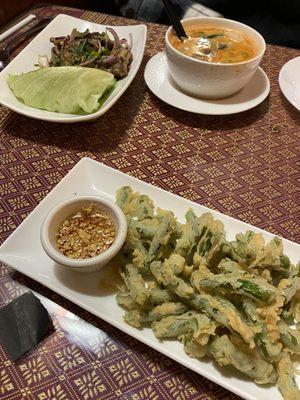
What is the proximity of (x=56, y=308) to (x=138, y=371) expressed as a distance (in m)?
0.29

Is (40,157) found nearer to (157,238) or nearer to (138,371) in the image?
(157,238)

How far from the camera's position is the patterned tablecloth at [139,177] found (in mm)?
1076

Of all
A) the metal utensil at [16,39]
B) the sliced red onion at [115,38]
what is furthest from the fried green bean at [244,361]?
the metal utensil at [16,39]

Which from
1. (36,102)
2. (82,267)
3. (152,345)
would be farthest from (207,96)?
(152,345)

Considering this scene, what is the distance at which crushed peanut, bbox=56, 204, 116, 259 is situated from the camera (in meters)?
1.21

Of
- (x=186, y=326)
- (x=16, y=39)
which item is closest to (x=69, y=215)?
(x=186, y=326)

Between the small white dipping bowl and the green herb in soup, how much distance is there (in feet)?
2.97

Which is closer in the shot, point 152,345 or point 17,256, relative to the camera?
point 152,345

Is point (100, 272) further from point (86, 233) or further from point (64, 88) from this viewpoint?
point (64, 88)

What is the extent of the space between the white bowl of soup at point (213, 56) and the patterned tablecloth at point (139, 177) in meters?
0.15

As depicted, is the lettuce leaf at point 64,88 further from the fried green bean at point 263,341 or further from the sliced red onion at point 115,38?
the fried green bean at point 263,341

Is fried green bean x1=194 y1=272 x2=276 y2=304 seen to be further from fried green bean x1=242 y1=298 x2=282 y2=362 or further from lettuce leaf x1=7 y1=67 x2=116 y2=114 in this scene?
lettuce leaf x1=7 y1=67 x2=116 y2=114

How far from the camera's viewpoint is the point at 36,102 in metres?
1.77

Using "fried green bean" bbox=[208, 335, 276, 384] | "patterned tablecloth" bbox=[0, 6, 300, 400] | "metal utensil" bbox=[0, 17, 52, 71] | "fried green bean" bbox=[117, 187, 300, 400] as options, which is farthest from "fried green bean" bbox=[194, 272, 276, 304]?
"metal utensil" bbox=[0, 17, 52, 71]
